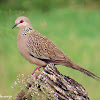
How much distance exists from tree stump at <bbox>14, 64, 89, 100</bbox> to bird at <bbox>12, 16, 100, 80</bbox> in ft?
1.15

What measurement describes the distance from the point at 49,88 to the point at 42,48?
2.59 feet

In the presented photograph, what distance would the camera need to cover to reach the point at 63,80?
4.76m

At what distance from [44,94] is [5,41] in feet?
16.3

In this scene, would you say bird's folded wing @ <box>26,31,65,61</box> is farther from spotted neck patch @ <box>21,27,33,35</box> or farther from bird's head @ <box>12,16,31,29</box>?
bird's head @ <box>12,16,31,29</box>

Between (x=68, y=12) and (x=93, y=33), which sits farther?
(x=68, y=12)

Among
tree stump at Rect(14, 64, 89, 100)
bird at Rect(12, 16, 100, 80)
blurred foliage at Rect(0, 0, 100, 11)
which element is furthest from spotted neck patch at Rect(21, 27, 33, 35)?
blurred foliage at Rect(0, 0, 100, 11)

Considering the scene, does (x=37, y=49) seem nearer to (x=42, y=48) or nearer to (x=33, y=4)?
(x=42, y=48)

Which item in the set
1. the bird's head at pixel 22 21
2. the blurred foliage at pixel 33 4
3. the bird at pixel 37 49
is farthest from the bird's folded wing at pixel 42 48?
the blurred foliage at pixel 33 4

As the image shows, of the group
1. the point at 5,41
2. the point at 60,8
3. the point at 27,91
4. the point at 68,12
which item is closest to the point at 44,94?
the point at 27,91

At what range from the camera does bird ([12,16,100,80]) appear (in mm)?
5125

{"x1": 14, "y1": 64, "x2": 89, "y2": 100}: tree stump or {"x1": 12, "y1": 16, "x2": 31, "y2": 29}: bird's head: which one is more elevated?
{"x1": 12, "y1": 16, "x2": 31, "y2": 29}: bird's head

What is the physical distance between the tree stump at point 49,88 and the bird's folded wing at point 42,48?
0.35 meters

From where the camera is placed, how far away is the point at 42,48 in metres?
5.20

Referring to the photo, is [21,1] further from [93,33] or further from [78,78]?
[78,78]
